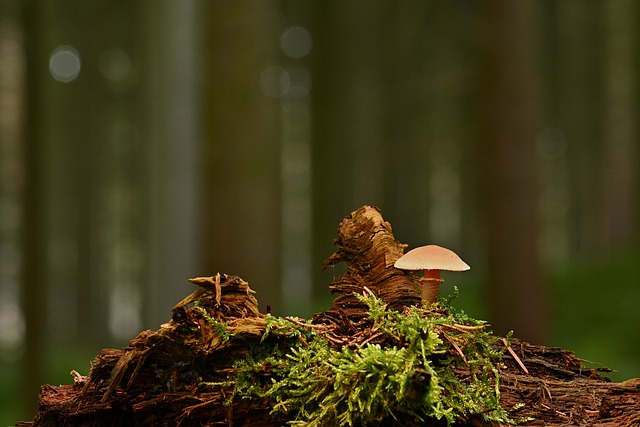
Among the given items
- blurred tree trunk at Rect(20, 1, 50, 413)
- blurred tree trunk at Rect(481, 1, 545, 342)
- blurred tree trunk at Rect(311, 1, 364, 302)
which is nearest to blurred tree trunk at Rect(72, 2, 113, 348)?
blurred tree trunk at Rect(311, 1, 364, 302)

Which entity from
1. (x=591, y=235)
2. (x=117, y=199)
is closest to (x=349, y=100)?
(x=591, y=235)

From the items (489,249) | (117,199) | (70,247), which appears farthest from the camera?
(117,199)

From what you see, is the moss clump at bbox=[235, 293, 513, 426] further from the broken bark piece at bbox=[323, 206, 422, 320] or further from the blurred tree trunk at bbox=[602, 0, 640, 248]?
the blurred tree trunk at bbox=[602, 0, 640, 248]

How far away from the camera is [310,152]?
17438 mm

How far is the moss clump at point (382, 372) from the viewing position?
81.7 inches

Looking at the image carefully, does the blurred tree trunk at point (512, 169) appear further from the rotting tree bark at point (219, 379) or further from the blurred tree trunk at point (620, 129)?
the blurred tree trunk at point (620, 129)

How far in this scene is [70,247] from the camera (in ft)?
94.0

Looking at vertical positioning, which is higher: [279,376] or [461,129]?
[461,129]

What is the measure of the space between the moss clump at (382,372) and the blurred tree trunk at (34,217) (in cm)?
746

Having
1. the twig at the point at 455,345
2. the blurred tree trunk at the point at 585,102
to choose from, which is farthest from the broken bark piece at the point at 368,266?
the blurred tree trunk at the point at 585,102

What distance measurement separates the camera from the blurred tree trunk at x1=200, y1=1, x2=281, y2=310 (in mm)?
7078

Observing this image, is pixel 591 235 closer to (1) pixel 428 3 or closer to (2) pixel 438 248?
(1) pixel 428 3

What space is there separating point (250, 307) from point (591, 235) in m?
26.5

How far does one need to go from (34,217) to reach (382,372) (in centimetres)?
818
